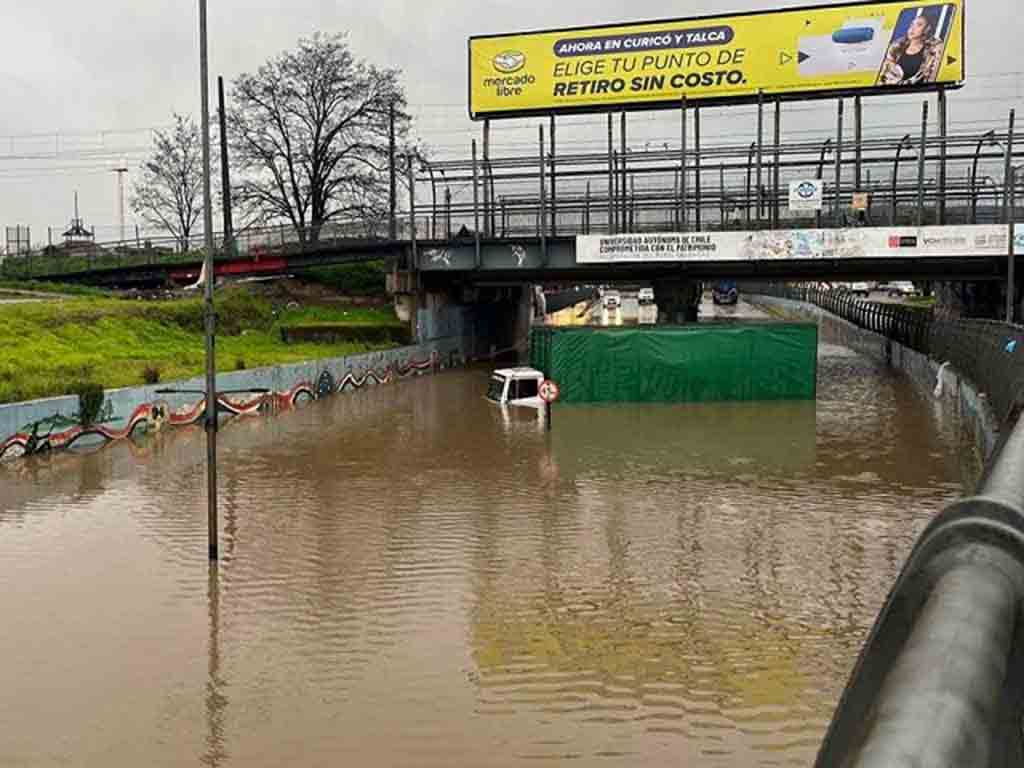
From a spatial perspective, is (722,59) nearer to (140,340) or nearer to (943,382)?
(943,382)

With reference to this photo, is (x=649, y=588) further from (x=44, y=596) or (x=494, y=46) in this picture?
(x=494, y=46)

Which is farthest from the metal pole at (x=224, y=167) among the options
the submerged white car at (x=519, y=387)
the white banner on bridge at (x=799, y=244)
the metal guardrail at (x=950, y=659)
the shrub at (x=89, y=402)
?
the metal guardrail at (x=950, y=659)

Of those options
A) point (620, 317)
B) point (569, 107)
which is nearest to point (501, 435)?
point (569, 107)

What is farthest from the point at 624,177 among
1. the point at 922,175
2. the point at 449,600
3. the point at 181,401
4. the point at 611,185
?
the point at 449,600

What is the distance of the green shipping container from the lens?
1409 inches

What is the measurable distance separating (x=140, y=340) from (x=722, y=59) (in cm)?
2764

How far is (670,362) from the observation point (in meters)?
35.9

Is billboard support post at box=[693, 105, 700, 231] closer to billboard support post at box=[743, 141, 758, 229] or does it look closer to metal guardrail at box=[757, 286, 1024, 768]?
billboard support post at box=[743, 141, 758, 229]

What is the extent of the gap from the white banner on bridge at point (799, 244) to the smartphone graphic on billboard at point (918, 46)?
8308 millimetres

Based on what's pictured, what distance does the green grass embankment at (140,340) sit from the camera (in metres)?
29.8

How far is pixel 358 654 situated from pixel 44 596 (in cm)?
486

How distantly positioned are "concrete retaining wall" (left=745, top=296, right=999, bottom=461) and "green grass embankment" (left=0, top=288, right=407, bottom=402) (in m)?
21.1

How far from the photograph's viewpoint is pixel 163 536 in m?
17.1

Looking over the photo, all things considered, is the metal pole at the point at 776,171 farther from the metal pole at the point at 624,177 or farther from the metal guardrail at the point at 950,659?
the metal guardrail at the point at 950,659
